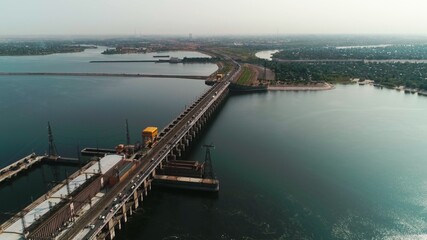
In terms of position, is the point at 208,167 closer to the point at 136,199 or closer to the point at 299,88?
the point at 136,199

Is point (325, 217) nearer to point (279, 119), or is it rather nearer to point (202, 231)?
point (202, 231)

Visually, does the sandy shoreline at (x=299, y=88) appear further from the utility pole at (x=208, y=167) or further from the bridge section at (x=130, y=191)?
the utility pole at (x=208, y=167)

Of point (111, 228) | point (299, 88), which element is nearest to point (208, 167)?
point (111, 228)

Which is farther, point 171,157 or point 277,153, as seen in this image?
point 277,153

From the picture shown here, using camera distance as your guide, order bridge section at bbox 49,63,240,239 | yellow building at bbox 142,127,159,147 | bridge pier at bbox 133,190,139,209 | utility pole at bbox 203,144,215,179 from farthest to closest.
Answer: yellow building at bbox 142,127,159,147
utility pole at bbox 203,144,215,179
bridge pier at bbox 133,190,139,209
bridge section at bbox 49,63,240,239

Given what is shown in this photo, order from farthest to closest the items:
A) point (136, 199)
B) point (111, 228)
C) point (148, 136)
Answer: point (148, 136) → point (136, 199) → point (111, 228)

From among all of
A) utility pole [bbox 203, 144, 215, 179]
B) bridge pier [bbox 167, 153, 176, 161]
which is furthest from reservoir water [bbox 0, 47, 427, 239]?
bridge pier [bbox 167, 153, 176, 161]

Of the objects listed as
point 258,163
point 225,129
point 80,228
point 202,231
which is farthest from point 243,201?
point 225,129

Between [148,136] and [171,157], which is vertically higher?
[148,136]

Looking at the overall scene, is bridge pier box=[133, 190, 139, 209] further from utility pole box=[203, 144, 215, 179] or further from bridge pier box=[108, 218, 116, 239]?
utility pole box=[203, 144, 215, 179]
